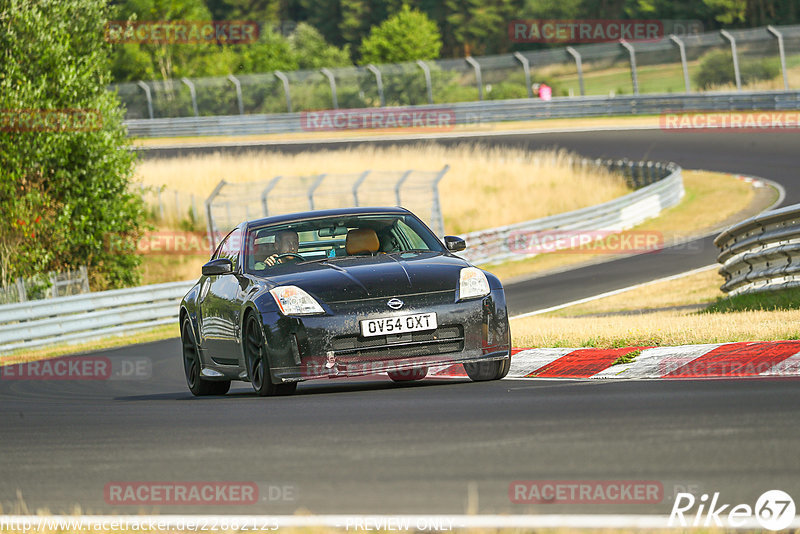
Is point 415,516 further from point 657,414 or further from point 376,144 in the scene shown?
point 376,144

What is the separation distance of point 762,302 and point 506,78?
3858cm

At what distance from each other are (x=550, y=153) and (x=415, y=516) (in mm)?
35653

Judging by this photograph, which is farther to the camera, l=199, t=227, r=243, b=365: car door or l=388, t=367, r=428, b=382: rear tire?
l=388, t=367, r=428, b=382: rear tire

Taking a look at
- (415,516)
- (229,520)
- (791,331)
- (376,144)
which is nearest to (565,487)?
(415,516)

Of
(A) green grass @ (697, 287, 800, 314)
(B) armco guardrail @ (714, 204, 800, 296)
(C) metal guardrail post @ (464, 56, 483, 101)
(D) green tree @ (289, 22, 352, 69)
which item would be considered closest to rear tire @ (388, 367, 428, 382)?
(A) green grass @ (697, 287, 800, 314)

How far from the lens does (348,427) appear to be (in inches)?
266

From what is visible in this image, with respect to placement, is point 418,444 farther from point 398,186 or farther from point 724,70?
point 724,70

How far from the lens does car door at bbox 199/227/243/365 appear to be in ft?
31.4

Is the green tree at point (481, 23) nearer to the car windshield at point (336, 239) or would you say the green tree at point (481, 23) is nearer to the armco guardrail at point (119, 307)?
the armco guardrail at point (119, 307)

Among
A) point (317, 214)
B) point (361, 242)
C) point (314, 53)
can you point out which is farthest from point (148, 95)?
point (361, 242)

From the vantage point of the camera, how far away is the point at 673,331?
33.7ft

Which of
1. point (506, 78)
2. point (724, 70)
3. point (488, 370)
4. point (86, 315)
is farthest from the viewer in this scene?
point (506, 78)

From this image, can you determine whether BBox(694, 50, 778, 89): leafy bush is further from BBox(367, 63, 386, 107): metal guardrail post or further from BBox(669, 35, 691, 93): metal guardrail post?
BBox(367, 63, 386, 107): metal guardrail post

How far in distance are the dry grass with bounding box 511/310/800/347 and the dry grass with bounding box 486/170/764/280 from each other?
1318 centimetres
